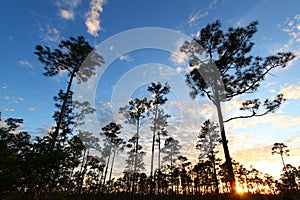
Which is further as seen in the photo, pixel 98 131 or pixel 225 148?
pixel 98 131

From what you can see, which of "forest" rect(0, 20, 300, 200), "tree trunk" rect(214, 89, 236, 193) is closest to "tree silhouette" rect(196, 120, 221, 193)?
"forest" rect(0, 20, 300, 200)

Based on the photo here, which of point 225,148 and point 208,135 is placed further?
point 208,135

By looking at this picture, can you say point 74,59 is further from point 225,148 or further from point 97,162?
point 97,162

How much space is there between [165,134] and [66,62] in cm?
1541

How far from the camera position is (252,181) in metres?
57.4

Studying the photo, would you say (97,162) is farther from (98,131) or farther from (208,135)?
(208,135)

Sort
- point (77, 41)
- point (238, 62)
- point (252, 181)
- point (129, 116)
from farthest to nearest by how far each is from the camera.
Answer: point (252, 181)
point (129, 116)
point (77, 41)
point (238, 62)

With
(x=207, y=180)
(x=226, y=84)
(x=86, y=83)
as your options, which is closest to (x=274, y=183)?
(x=207, y=180)

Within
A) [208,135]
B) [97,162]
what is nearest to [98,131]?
[97,162]

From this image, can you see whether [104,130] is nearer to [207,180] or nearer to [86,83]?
[86,83]

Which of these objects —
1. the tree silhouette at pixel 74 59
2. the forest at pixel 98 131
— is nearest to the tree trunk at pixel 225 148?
the forest at pixel 98 131

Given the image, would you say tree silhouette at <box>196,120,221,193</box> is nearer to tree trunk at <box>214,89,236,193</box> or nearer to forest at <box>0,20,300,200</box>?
forest at <box>0,20,300,200</box>

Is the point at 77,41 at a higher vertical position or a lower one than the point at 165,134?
higher

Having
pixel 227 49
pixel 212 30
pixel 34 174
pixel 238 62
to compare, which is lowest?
pixel 34 174
